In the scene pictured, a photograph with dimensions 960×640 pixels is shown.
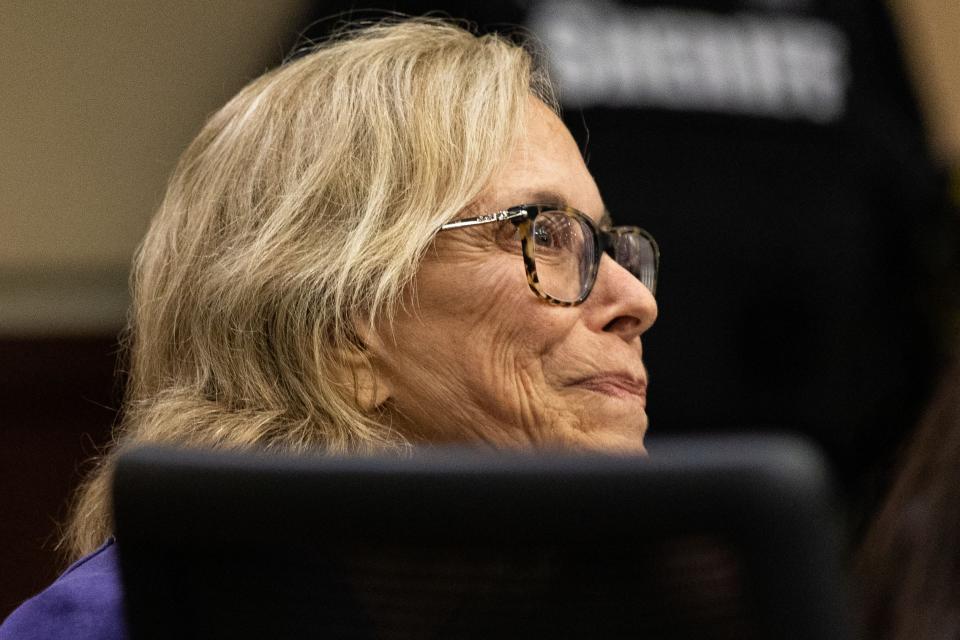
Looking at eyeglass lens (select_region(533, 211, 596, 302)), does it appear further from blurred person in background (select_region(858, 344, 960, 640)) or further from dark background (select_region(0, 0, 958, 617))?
dark background (select_region(0, 0, 958, 617))

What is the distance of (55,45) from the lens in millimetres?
3531

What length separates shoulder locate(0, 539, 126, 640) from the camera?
1.29 m

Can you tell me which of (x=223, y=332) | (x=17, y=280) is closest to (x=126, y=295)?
(x=17, y=280)

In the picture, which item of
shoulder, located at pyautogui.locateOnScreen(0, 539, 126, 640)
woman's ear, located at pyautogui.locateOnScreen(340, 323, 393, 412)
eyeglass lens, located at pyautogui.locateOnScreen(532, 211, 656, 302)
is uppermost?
eyeglass lens, located at pyautogui.locateOnScreen(532, 211, 656, 302)

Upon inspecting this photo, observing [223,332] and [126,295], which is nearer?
[223,332]

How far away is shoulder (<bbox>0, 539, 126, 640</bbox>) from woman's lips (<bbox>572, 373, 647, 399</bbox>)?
61 centimetres

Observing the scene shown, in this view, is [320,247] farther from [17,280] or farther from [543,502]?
[17,280]

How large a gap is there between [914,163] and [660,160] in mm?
736

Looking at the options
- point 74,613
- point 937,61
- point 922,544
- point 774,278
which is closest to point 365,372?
point 74,613

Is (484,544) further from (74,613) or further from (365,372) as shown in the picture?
(365,372)

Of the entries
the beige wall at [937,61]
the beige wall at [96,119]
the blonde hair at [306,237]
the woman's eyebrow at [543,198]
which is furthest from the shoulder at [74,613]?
the beige wall at [937,61]

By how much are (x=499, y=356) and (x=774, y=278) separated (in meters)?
2.04

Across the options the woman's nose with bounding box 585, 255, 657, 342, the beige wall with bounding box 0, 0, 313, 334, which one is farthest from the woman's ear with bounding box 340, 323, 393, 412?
the beige wall with bounding box 0, 0, 313, 334

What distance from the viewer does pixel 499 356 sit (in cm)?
163
